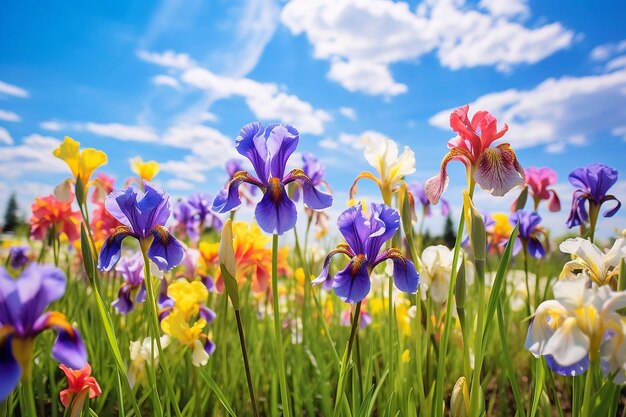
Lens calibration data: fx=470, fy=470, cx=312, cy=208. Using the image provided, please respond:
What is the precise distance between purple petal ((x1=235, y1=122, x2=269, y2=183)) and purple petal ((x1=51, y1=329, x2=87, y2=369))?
83cm

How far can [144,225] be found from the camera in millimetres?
1825

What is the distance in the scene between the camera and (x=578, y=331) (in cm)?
145

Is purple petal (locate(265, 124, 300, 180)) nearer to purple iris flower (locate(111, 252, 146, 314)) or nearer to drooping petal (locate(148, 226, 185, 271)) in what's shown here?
drooping petal (locate(148, 226, 185, 271))

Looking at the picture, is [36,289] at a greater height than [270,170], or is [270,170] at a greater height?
[270,170]

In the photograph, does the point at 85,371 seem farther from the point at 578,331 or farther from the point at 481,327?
the point at 578,331

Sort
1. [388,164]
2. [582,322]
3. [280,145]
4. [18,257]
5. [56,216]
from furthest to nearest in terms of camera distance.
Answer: [18,257] → [56,216] → [388,164] → [280,145] → [582,322]

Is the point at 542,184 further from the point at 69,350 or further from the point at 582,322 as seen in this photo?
the point at 69,350

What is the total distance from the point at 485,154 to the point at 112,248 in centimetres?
154

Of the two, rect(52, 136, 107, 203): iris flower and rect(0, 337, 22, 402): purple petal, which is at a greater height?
rect(52, 136, 107, 203): iris flower

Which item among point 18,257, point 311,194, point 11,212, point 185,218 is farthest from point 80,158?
point 11,212

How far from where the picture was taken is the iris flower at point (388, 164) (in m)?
2.45

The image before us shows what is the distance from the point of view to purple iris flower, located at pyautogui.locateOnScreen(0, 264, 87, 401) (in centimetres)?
111

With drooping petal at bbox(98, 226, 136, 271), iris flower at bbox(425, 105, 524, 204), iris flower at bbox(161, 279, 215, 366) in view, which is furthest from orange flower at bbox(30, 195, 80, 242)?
iris flower at bbox(425, 105, 524, 204)

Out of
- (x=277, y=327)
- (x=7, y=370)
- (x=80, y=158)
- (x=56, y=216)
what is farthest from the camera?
(x=56, y=216)
